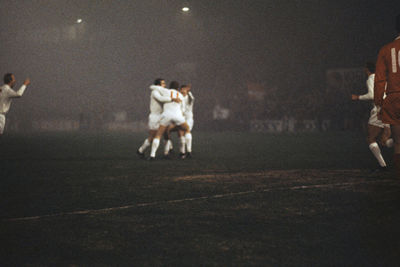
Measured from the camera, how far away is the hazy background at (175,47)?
33.6 meters

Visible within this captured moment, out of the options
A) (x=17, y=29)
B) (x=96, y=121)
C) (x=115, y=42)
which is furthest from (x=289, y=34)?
(x=17, y=29)

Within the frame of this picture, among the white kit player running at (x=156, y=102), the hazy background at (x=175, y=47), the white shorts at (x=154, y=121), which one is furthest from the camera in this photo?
the hazy background at (x=175, y=47)

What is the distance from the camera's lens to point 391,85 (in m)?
6.05

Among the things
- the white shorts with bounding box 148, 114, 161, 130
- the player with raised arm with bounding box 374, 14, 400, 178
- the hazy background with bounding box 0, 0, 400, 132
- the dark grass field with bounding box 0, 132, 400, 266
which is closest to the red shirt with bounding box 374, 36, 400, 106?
the player with raised arm with bounding box 374, 14, 400, 178

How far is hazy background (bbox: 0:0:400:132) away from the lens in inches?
1321

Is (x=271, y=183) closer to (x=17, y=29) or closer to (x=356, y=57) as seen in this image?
(x=356, y=57)

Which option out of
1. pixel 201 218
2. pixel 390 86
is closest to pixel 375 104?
pixel 390 86

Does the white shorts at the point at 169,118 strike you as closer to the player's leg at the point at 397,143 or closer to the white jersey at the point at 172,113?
the white jersey at the point at 172,113

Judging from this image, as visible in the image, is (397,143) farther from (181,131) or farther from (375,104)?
(181,131)

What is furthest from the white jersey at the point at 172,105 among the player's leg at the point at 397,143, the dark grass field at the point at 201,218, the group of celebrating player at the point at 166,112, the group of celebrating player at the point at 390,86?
the player's leg at the point at 397,143

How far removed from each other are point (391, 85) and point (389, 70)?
0.56ft

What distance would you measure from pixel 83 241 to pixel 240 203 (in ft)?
7.82

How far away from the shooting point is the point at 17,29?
3919cm

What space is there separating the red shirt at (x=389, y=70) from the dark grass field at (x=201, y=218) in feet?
4.28
